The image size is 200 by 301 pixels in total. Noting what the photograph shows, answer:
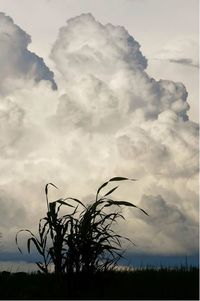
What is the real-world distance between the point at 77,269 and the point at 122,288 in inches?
38.4

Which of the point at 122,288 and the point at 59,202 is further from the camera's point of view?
the point at 59,202

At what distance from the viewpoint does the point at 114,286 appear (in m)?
8.76

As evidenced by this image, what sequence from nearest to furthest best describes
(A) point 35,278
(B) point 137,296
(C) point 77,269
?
1. (B) point 137,296
2. (C) point 77,269
3. (A) point 35,278

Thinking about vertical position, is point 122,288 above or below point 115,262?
below

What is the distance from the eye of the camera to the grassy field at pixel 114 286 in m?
8.01

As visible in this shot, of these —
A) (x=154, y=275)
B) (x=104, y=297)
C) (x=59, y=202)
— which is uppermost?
(x=59, y=202)

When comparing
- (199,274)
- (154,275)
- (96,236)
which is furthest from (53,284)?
(199,274)

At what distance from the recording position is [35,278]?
10219mm

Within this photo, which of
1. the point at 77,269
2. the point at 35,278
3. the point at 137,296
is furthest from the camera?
the point at 35,278

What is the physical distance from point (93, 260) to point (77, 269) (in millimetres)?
319

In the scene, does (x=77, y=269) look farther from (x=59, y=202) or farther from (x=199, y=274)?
(x=199, y=274)

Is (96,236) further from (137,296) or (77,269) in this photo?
(137,296)

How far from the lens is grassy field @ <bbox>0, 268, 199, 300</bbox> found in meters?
8.01

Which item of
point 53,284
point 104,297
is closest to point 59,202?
point 53,284
